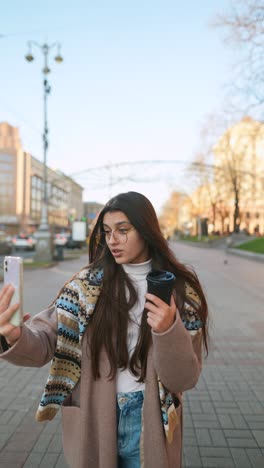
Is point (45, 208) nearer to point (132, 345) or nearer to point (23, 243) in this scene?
point (23, 243)

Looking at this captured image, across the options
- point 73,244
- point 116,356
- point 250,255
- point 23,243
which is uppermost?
point 116,356

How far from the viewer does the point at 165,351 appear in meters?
1.35

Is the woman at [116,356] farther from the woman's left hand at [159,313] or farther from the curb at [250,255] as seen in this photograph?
the curb at [250,255]

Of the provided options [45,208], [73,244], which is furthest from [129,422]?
[73,244]

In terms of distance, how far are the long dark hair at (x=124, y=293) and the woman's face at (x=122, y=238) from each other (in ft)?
0.07

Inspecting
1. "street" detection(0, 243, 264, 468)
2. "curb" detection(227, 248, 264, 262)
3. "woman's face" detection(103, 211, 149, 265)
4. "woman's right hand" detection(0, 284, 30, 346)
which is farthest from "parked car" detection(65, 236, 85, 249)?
"woman's right hand" detection(0, 284, 30, 346)

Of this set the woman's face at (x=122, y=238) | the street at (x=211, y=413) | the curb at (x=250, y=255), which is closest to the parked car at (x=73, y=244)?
the curb at (x=250, y=255)

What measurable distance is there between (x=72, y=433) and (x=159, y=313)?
0.81 m

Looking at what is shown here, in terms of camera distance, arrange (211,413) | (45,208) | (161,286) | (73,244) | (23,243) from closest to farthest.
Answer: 1. (161,286)
2. (211,413)
3. (45,208)
4. (23,243)
5. (73,244)

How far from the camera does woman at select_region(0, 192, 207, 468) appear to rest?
1.55m

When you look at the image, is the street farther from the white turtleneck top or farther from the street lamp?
the street lamp

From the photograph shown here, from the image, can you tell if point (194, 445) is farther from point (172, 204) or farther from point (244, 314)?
point (172, 204)

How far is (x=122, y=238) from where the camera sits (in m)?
1.64

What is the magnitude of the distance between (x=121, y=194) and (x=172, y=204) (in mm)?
73655
